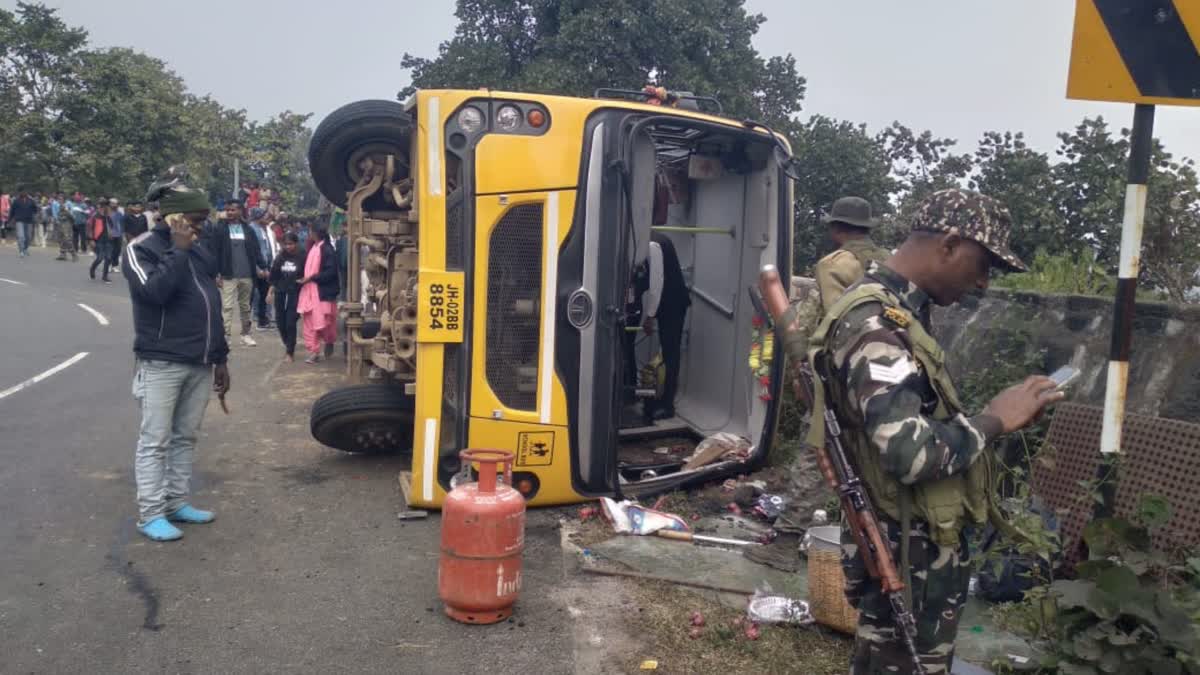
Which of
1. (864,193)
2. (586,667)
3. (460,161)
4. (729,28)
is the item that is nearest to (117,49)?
(729,28)

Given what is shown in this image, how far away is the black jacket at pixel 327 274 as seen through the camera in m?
10.7

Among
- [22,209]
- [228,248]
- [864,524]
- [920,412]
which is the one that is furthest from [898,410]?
[22,209]

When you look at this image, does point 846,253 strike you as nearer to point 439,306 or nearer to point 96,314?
point 439,306

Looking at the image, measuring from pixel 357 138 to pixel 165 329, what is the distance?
2.47m

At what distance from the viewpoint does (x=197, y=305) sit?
201 inches

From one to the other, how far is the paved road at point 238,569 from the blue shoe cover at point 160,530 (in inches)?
2.0

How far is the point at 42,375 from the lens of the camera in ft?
31.3

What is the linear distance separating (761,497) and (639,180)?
2.22 meters

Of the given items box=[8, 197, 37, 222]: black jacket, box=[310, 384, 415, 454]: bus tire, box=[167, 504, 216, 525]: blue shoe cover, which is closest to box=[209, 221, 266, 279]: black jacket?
box=[310, 384, 415, 454]: bus tire

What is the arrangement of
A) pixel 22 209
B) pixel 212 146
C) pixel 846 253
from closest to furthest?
pixel 846 253 < pixel 22 209 < pixel 212 146

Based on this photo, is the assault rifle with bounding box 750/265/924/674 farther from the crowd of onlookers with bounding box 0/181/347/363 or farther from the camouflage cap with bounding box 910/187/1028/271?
the crowd of onlookers with bounding box 0/181/347/363

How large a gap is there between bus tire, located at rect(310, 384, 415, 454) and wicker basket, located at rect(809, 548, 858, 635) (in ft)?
11.3

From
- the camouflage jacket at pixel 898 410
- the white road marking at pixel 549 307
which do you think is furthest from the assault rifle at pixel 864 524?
the white road marking at pixel 549 307

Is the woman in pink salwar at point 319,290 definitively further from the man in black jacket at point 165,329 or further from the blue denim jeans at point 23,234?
the blue denim jeans at point 23,234
